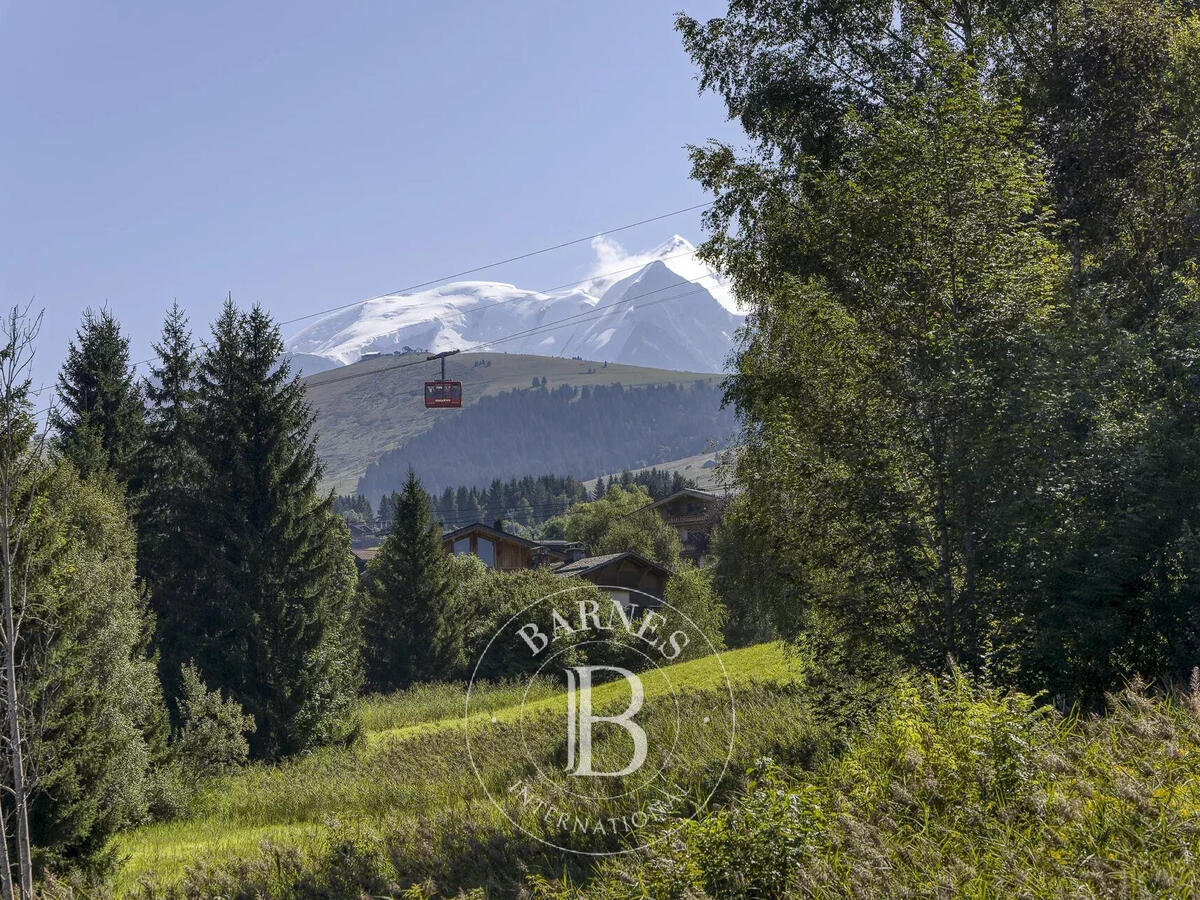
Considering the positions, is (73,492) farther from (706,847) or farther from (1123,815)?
(1123,815)

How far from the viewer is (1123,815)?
19.1 feet

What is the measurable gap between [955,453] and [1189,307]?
173 inches

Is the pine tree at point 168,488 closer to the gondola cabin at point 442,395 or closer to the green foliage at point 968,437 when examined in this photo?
the gondola cabin at point 442,395

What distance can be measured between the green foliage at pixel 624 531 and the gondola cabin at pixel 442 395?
28.2 m

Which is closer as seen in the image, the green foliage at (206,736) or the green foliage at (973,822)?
the green foliage at (973,822)

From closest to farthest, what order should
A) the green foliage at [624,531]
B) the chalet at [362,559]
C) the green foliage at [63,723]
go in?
1. the green foliage at [63,723]
2. the chalet at [362,559]
3. the green foliage at [624,531]

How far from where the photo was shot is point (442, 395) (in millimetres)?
48094

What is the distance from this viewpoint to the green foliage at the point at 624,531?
79.2 metres

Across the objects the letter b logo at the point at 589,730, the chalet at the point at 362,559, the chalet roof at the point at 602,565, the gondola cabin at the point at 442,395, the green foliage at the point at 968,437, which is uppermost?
the gondola cabin at the point at 442,395

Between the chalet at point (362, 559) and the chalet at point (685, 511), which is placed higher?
the chalet at point (685, 511)

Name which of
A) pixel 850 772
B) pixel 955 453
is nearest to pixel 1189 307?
pixel 955 453

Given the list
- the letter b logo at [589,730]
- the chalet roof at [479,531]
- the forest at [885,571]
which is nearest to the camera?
the forest at [885,571]

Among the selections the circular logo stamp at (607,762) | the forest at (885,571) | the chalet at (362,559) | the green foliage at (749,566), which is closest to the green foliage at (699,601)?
the green foliage at (749,566)

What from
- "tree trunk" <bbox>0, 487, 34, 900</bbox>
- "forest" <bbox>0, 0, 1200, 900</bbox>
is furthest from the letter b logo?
"tree trunk" <bbox>0, 487, 34, 900</bbox>
